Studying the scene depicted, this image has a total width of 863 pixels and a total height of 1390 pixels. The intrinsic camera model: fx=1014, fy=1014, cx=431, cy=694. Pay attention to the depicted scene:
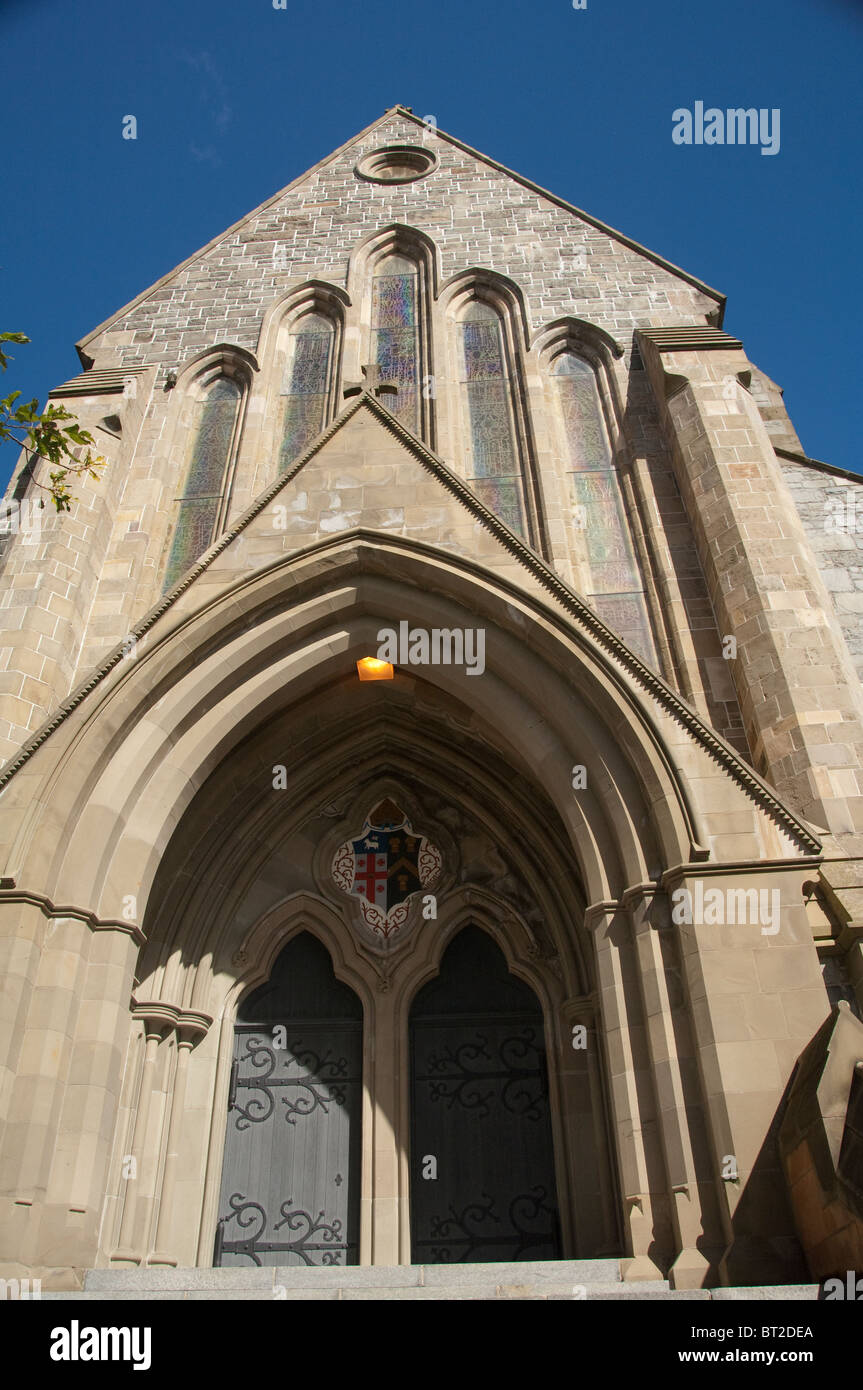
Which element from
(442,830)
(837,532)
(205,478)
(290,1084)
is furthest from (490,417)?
(290,1084)

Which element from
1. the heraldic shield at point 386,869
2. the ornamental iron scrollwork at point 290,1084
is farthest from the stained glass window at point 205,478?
the ornamental iron scrollwork at point 290,1084

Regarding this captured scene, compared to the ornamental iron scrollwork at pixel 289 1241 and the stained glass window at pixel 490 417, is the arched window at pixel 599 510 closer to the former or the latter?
the stained glass window at pixel 490 417

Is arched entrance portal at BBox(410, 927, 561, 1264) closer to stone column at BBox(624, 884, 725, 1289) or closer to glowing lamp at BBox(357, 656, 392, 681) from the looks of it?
stone column at BBox(624, 884, 725, 1289)

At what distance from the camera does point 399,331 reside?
517 inches

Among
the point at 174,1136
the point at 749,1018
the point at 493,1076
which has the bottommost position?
the point at 749,1018

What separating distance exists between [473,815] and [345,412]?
167 inches

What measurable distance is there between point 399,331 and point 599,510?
13.9ft

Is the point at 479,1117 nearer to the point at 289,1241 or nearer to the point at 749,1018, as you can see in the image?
the point at 289,1241

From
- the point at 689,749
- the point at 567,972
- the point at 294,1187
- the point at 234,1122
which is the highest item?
Answer: the point at 689,749

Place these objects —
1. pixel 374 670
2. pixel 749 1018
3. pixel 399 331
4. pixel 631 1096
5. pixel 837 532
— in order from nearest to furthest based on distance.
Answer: pixel 749 1018, pixel 631 1096, pixel 374 670, pixel 837 532, pixel 399 331

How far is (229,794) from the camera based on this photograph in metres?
9.68
